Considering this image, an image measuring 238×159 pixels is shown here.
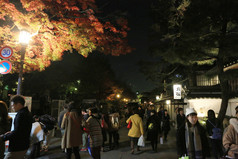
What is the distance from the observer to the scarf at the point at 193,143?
3.17m

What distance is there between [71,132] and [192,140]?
10.4ft

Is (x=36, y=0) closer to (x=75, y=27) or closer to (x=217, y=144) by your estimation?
(x=75, y=27)

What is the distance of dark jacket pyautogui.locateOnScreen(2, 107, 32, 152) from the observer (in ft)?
9.74

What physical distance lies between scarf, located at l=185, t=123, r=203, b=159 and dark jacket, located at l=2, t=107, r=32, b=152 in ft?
10.3

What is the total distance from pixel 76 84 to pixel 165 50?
618 inches

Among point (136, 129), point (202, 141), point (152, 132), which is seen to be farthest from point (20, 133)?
point (152, 132)

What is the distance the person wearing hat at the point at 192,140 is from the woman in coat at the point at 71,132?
2.84 metres

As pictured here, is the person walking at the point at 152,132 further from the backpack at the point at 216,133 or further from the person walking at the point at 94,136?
the person walking at the point at 94,136

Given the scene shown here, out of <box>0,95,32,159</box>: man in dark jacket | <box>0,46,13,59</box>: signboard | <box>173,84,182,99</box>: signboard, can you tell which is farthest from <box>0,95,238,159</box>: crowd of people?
<box>173,84,182,99</box>: signboard

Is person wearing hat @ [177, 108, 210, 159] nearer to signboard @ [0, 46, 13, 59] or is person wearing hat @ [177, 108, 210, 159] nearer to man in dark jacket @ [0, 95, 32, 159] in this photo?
man in dark jacket @ [0, 95, 32, 159]

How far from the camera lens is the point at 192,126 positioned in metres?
3.33

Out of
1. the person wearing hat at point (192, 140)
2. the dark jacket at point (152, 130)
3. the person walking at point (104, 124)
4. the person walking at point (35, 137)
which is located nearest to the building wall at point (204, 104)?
the dark jacket at point (152, 130)

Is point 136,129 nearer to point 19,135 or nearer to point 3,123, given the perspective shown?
point 19,135

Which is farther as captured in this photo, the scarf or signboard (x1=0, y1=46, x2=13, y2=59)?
signboard (x1=0, y1=46, x2=13, y2=59)
